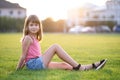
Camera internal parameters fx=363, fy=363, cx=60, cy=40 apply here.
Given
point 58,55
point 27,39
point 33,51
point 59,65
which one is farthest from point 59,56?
point 27,39

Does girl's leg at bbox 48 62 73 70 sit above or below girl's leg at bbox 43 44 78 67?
below

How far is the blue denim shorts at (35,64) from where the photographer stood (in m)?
5.62

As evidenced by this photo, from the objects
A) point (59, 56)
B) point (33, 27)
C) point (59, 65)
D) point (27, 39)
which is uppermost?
point (33, 27)

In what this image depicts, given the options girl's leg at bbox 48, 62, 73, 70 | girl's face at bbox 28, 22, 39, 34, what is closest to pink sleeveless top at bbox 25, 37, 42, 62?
girl's face at bbox 28, 22, 39, 34

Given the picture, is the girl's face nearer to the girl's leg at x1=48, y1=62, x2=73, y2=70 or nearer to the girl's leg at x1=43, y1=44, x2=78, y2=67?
the girl's leg at x1=43, y1=44, x2=78, y2=67

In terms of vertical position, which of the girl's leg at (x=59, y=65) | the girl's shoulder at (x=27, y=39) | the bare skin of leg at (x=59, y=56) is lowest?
the girl's leg at (x=59, y=65)

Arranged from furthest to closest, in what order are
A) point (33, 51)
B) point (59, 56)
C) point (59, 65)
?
point (59, 65)
point (33, 51)
point (59, 56)

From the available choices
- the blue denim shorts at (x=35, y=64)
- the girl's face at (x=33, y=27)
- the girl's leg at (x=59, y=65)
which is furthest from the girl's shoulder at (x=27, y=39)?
the girl's leg at (x=59, y=65)

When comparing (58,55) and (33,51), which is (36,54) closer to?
(33,51)

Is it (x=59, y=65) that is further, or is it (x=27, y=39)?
(x=59, y=65)

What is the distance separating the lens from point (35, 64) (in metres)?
5.70

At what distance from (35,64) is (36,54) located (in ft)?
0.54

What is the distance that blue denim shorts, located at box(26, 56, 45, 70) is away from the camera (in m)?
5.62

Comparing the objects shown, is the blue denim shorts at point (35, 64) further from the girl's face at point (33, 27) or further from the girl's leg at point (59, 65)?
the girl's face at point (33, 27)
